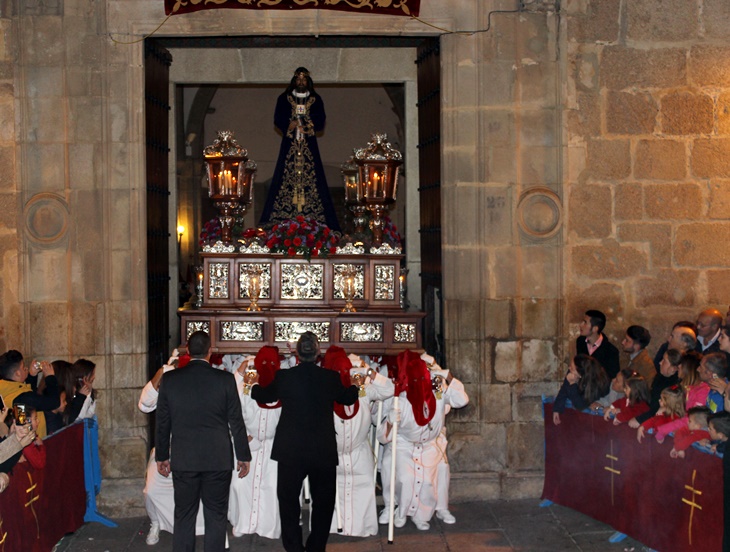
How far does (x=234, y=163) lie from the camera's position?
10.0 meters

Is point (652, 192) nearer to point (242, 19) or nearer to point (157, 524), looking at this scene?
point (242, 19)

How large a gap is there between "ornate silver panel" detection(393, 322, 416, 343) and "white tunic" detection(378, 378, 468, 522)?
3.45ft

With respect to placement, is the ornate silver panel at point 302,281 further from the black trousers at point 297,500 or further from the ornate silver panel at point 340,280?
the black trousers at point 297,500

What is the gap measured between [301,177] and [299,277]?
5.84ft

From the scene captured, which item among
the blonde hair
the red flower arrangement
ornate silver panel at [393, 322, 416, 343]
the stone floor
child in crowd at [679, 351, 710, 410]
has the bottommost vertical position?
the stone floor

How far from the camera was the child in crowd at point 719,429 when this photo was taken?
21.4 feet

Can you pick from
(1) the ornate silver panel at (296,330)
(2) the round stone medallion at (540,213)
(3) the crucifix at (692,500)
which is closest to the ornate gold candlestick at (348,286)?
(1) the ornate silver panel at (296,330)

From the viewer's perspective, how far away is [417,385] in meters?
8.33

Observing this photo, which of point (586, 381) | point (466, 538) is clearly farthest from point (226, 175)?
point (466, 538)

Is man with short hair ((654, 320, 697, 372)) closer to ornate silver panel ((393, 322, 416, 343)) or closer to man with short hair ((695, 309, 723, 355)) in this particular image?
man with short hair ((695, 309, 723, 355))

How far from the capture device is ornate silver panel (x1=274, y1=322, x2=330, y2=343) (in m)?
9.52

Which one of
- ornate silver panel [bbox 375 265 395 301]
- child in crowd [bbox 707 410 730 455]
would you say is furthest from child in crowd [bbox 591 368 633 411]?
ornate silver panel [bbox 375 265 395 301]

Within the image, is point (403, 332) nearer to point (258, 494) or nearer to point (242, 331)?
point (242, 331)

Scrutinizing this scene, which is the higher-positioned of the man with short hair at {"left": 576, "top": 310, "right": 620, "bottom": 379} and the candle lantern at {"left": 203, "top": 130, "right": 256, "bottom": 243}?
the candle lantern at {"left": 203, "top": 130, "right": 256, "bottom": 243}
